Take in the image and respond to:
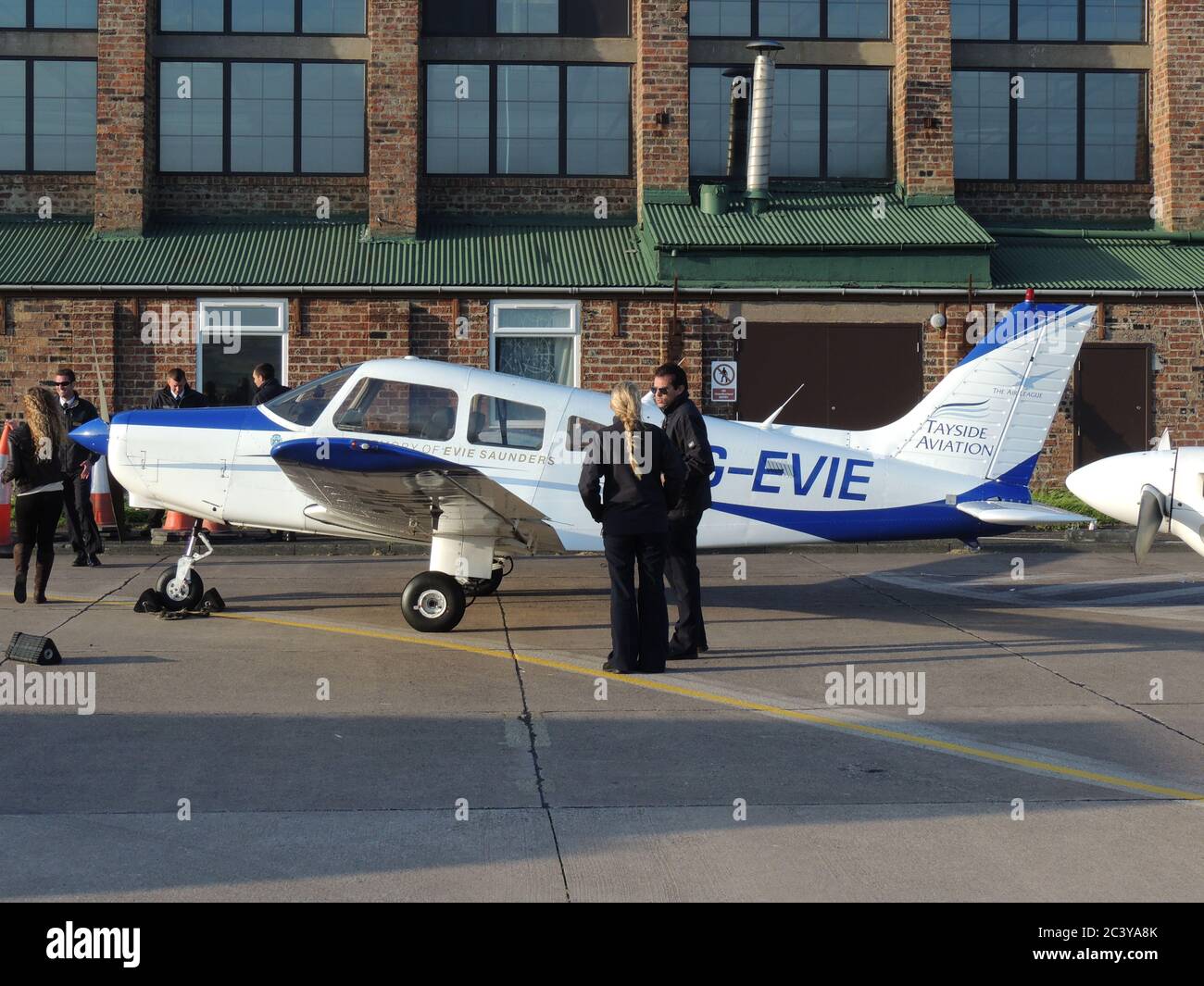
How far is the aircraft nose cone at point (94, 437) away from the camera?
40.1 feet

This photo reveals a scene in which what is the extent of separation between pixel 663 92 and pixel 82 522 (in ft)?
38.7

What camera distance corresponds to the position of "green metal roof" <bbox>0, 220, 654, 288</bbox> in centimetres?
2098

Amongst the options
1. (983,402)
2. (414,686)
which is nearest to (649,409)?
(983,402)

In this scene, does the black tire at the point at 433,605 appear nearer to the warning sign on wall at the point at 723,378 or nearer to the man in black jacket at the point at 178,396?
the man in black jacket at the point at 178,396

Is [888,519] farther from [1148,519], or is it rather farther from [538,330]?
[538,330]

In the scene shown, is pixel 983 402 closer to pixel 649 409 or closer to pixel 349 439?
pixel 649 409

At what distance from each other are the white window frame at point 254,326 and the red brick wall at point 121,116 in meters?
2.16

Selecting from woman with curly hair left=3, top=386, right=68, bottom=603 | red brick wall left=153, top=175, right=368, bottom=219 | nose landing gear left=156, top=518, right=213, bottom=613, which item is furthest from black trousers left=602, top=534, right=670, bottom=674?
red brick wall left=153, top=175, right=368, bottom=219

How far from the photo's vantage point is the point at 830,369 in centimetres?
2155

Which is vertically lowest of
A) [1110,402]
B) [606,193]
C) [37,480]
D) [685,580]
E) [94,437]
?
[685,580]

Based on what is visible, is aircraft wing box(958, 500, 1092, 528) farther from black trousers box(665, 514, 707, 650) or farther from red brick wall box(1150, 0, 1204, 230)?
red brick wall box(1150, 0, 1204, 230)

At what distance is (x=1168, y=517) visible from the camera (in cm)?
1077

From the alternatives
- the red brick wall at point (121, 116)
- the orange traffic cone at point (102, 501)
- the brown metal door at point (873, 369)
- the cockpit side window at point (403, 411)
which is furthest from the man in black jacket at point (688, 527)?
the red brick wall at point (121, 116)

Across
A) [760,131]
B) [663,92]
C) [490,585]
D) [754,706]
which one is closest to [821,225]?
[760,131]
